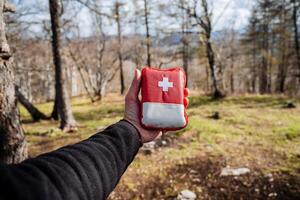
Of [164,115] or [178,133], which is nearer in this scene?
[164,115]

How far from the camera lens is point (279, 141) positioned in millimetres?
7195

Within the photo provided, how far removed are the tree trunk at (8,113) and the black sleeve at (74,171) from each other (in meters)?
2.16

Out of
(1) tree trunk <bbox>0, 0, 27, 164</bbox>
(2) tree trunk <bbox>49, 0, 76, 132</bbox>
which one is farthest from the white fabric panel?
(2) tree trunk <bbox>49, 0, 76, 132</bbox>

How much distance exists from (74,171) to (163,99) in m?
0.88

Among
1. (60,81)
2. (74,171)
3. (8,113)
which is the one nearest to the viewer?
(74,171)

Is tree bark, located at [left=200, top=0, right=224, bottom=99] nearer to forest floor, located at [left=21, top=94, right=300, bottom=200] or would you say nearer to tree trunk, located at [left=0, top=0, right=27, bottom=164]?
forest floor, located at [left=21, top=94, right=300, bottom=200]

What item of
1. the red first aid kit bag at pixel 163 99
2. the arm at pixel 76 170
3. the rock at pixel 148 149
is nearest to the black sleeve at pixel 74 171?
the arm at pixel 76 170

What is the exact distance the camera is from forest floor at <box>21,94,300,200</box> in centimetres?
488

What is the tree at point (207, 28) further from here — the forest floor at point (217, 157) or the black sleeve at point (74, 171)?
the black sleeve at point (74, 171)

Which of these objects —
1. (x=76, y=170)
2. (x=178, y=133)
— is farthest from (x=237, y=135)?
(x=76, y=170)

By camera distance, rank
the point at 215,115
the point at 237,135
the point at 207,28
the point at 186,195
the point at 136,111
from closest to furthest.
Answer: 1. the point at 136,111
2. the point at 186,195
3. the point at 237,135
4. the point at 215,115
5. the point at 207,28

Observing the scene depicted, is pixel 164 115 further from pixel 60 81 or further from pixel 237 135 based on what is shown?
pixel 60 81

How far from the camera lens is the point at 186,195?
4.68 m

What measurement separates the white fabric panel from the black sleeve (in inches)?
10.7
